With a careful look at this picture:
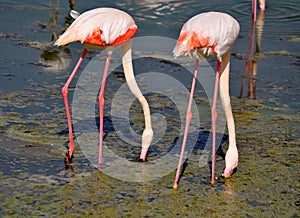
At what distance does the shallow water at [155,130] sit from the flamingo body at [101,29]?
80cm

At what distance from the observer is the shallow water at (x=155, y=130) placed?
3.62 metres

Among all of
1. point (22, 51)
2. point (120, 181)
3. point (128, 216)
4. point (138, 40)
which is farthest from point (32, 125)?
point (138, 40)

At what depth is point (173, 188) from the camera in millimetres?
3809

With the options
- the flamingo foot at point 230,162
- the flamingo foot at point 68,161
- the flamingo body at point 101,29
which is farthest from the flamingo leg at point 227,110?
the flamingo foot at point 68,161

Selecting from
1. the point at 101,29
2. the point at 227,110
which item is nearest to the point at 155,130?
the point at 227,110

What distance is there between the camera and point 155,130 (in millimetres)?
4707

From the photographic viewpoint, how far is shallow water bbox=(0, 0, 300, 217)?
3623 millimetres

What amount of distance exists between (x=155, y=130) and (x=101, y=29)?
119 centimetres

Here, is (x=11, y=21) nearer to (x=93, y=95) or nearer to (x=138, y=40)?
(x=138, y=40)

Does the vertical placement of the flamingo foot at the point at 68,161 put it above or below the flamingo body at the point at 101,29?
below

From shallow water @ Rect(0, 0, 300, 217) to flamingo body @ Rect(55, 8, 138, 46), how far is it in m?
0.80

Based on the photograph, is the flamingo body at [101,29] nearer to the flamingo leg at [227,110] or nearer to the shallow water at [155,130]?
the flamingo leg at [227,110]

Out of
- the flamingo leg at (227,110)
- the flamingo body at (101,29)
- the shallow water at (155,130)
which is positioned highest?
the flamingo body at (101,29)

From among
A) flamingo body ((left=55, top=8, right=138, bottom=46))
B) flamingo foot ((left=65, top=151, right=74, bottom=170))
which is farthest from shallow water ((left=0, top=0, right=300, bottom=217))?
flamingo body ((left=55, top=8, right=138, bottom=46))
